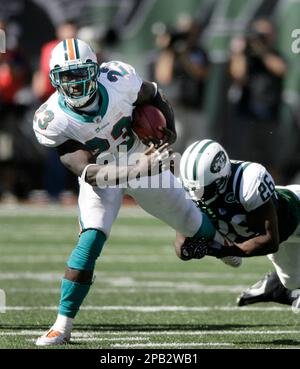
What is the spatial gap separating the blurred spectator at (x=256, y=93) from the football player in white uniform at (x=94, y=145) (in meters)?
5.06

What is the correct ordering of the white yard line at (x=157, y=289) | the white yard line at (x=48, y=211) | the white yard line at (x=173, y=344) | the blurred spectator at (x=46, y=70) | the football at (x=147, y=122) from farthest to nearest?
the white yard line at (x=48, y=211) → the blurred spectator at (x=46, y=70) → the white yard line at (x=157, y=289) → the football at (x=147, y=122) → the white yard line at (x=173, y=344)

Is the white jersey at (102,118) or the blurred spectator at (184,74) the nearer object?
the white jersey at (102,118)

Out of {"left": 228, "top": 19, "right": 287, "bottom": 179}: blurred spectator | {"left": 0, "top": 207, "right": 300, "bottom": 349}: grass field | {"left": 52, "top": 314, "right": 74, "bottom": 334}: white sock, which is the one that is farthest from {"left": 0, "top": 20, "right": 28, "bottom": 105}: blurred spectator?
{"left": 52, "top": 314, "right": 74, "bottom": 334}: white sock

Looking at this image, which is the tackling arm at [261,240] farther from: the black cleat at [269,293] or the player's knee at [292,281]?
the black cleat at [269,293]

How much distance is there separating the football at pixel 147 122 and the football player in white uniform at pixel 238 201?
0.18 metres

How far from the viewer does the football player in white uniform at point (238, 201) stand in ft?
15.6

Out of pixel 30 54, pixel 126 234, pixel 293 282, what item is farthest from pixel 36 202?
pixel 293 282

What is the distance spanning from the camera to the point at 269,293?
5.50 m

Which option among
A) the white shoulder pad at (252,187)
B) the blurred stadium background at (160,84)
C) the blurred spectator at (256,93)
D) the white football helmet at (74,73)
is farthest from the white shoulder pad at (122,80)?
the blurred spectator at (256,93)

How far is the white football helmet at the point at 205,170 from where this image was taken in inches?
188

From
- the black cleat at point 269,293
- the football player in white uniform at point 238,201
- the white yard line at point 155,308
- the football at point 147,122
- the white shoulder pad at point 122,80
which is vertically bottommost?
the white yard line at point 155,308

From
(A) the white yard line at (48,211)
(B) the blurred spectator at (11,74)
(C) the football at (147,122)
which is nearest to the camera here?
(C) the football at (147,122)

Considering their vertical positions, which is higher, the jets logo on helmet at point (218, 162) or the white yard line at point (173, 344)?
the jets logo on helmet at point (218, 162)

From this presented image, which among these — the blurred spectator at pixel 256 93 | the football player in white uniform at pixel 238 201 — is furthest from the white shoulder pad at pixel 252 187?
the blurred spectator at pixel 256 93
